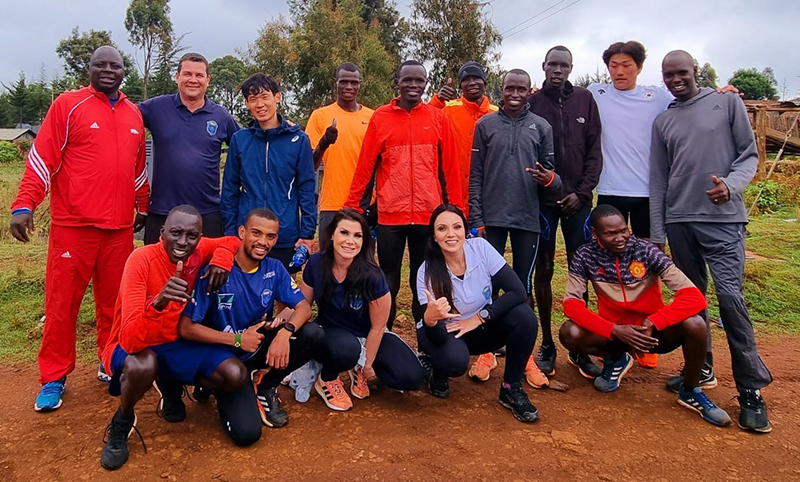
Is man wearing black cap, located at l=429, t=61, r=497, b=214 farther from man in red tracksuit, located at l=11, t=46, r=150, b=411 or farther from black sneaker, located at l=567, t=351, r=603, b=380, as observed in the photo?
man in red tracksuit, located at l=11, t=46, r=150, b=411

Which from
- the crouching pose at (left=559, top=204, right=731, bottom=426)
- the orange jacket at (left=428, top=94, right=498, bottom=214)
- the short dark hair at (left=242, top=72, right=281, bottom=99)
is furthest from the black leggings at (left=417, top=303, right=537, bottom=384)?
the short dark hair at (left=242, top=72, right=281, bottom=99)

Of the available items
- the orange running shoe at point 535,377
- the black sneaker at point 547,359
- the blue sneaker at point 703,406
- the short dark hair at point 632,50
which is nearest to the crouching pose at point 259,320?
the orange running shoe at point 535,377

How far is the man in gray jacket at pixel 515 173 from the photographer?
167 inches

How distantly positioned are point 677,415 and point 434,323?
5.69ft

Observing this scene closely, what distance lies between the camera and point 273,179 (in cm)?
411

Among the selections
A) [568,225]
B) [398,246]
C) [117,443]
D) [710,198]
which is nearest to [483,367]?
[398,246]

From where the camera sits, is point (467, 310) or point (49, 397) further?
point (467, 310)

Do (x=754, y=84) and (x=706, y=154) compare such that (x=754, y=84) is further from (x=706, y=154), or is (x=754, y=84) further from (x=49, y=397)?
(x=49, y=397)

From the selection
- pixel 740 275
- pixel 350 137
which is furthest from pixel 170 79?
pixel 740 275

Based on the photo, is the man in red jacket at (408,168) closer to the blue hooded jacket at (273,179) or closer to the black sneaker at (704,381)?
the blue hooded jacket at (273,179)

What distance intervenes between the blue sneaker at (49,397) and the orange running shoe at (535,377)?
3.26 metres

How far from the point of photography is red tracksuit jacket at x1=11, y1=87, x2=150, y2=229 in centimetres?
377

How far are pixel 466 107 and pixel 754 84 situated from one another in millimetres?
39591

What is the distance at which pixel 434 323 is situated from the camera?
3.71 metres
